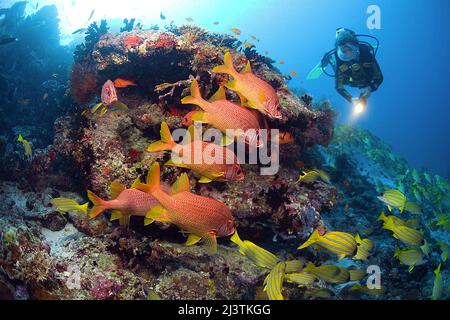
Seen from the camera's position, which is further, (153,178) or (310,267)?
(310,267)

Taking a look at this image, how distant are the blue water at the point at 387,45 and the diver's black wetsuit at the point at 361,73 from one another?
284 feet

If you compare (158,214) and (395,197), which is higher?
(158,214)

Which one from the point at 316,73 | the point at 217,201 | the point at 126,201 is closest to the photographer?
the point at 217,201

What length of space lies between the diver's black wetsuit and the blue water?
284ft

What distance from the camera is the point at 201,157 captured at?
368 cm

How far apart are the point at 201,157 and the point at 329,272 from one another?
233 cm

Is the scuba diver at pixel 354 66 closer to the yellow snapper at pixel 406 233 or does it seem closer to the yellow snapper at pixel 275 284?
the yellow snapper at pixel 406 233

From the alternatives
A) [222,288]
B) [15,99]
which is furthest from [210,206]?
[15,99]

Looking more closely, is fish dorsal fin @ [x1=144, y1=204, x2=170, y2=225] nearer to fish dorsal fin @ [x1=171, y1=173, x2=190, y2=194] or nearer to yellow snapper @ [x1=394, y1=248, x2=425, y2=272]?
fish dorsal fin @ [x1=171, y1=173, x2=190, y2=194]

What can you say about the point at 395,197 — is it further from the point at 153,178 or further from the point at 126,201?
the point at 126,201

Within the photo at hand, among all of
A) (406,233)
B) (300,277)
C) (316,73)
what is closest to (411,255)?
(406,233)

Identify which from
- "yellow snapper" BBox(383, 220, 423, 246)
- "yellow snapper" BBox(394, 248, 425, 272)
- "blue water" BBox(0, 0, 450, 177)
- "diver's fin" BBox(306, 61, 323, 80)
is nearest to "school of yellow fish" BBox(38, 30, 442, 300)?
"yellow snapper" BBox(383, 220, 423, 246)
